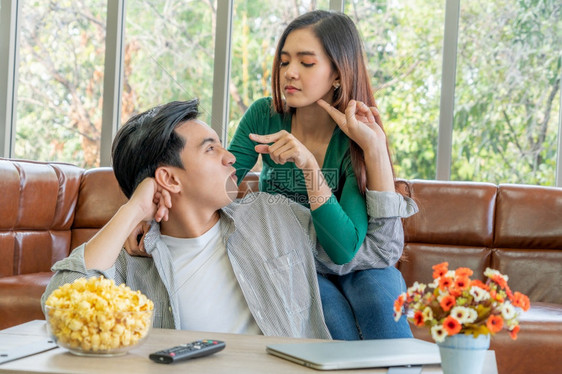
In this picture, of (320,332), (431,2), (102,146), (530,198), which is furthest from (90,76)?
(320,332)

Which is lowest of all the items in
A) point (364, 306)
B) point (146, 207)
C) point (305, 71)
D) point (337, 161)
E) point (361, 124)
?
point (364, 306)

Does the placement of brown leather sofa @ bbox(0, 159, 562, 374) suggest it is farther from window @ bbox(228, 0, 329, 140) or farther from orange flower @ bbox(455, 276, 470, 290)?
orange flower @ bbox(455, 276, 470, 290)

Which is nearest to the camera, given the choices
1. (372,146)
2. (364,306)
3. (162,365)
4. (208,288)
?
(162,365)

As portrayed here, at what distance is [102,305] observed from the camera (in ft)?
4.03

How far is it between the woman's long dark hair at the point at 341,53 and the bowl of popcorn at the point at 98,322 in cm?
118

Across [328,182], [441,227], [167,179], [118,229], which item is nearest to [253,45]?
[441,227]

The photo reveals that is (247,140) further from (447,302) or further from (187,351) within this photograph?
(447,302)

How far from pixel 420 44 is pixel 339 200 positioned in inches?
83.8

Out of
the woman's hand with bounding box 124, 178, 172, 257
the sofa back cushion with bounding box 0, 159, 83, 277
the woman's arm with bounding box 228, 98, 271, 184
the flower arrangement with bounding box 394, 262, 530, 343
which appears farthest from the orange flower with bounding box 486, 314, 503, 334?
the sofa back cushion with bounding box 0, 159, 83, 277

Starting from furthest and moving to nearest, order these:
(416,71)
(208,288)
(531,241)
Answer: (416,71) < (531,241) < (208,288)

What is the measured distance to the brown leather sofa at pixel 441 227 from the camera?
9.80 feet

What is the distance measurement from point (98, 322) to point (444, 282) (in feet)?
1.93

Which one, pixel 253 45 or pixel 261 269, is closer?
pixel 261 269

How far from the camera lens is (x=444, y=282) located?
3.65ft
